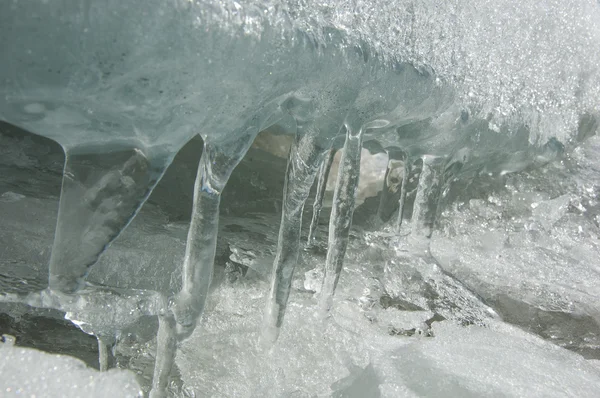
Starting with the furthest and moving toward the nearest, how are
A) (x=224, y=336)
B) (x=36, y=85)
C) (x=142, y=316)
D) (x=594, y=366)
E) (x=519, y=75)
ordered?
(x=519, y=75)
(x=594, y=366)
(x=224, y=336)
(x=142, y=316)
(x=36, y=85)

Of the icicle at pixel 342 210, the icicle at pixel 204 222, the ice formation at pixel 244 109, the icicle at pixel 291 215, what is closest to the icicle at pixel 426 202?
the ice formation at pixel 244 109

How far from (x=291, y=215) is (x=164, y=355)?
0.33 m

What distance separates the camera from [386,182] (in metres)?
1.73

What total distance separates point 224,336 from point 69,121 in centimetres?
57

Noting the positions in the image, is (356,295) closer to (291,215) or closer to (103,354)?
(291,215)

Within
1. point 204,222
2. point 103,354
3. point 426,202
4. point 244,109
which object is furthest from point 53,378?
point 426,202

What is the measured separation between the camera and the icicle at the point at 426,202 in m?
1.57

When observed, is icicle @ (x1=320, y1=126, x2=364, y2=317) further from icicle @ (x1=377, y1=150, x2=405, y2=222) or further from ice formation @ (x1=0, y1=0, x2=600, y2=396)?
icicle @ (x1=377, y1=150, x2=405, y2=222)

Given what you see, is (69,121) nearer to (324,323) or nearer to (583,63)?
(324,323)

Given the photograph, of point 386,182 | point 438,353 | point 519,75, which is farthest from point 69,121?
point 519,75

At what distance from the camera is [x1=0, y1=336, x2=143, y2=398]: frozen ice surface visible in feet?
2.45

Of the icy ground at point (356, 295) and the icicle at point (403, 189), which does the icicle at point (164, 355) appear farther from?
the icicle at point (403, 189)

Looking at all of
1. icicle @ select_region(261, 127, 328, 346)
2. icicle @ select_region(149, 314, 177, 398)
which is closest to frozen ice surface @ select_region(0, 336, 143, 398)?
icicle @ select_region(149, 314, 177, 398)

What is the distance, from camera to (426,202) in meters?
1.58
